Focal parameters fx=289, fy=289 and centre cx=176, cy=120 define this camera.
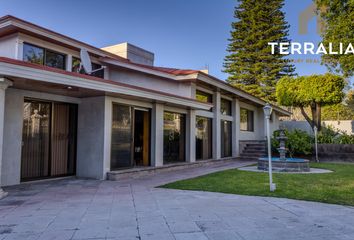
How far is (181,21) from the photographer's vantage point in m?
19.8

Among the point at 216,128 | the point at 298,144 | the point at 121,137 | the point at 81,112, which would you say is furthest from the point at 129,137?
the point at 298,144

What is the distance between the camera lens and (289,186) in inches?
321

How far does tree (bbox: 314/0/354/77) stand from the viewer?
51.5 feet

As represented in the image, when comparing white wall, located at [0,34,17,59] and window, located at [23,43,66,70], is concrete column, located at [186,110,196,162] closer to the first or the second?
window, located at [23,43,66,70]

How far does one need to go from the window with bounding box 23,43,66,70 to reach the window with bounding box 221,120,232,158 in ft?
29.9

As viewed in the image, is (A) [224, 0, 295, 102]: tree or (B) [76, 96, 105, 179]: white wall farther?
(A) [224, 0, 295, 102]: tree

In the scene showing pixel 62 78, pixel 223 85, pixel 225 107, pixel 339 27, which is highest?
pixel 339 27

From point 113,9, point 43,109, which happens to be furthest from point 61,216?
point 113,9

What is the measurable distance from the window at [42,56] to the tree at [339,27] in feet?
47.3

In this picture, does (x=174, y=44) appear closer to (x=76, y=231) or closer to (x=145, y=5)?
(x=145, y=5)

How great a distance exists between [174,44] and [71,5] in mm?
8956

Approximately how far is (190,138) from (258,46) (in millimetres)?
22654

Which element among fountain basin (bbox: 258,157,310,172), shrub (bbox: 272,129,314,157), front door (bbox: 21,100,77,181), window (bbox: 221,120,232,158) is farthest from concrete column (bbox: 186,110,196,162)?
shrub (bbox: 272,129,314,157)

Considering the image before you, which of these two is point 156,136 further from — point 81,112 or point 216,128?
point 216,128
